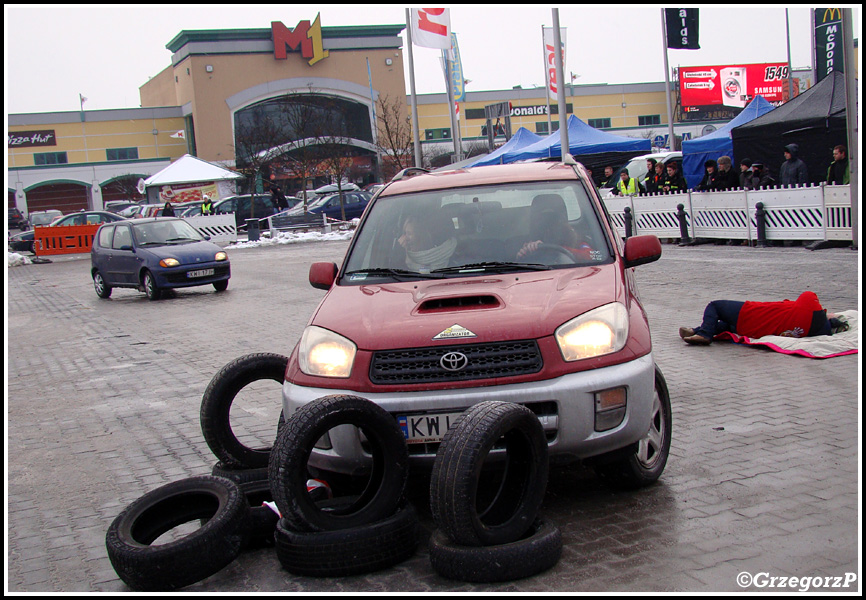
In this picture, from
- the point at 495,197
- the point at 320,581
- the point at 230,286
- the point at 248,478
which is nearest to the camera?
the point at 320,581

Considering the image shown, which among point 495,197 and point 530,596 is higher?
point 495,197

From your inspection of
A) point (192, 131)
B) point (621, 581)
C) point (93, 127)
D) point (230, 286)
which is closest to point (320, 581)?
point (621, 581)

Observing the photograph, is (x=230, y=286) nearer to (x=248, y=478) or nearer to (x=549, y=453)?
(x=248, y=478)

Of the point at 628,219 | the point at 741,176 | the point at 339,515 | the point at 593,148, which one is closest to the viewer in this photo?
the point at 339,515

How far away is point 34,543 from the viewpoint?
14.8ft

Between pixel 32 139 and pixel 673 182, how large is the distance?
226 feet

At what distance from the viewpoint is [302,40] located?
73.7 m

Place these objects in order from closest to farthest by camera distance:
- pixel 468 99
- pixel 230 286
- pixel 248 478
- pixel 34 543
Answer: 1. pixel 34 543
2. pixel 248 478
3. pixel 230 286
4. pixel 468 99

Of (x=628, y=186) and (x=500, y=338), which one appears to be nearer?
(x=500, y=338)

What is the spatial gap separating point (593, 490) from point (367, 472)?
134 cm

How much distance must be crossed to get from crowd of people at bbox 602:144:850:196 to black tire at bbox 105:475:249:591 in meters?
14.8

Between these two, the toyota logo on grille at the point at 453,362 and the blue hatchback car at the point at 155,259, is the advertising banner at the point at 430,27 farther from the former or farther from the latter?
the toyota logo on grille at the point at 453,362
